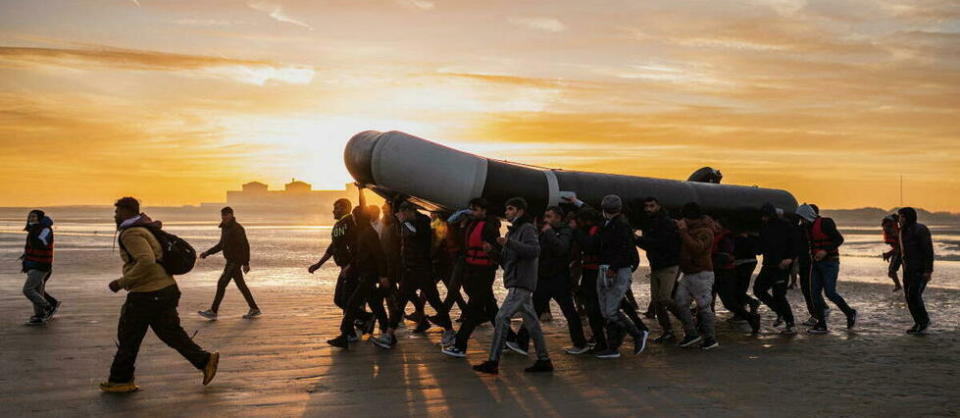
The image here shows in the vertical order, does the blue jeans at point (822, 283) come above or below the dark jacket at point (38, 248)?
below

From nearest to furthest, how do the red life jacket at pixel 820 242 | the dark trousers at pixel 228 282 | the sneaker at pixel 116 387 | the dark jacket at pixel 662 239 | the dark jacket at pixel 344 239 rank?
the sneaker at pixel 116 387 → the dark jacket at pixel 662 239 → the dark jacket at pixel 344 239 → the red life jacket at pixel 820 242 → the dark trousers at pixel 228 282

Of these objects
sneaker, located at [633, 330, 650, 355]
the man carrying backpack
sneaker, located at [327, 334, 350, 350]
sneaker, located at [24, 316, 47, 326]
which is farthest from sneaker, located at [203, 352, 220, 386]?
sneaker, located at [24, 316, 47, 326]

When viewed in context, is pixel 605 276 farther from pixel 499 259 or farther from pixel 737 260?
pixel 737 260

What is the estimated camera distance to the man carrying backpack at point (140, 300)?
272 inches

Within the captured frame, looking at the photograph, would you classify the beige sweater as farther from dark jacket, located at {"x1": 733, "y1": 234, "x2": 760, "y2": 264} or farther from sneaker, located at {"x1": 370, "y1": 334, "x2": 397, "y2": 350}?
dark jacket, located at {"x1": 733, "y1": 234, "x2": 760, "y2": 264}

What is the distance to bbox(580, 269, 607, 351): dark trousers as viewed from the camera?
8.96 meters

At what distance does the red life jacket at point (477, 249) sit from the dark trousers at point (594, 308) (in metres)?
1.23

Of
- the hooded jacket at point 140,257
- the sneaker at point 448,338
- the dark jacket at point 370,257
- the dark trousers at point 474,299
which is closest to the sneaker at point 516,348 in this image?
the dark trousers at point 474,299

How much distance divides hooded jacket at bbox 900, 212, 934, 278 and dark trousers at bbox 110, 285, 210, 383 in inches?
344

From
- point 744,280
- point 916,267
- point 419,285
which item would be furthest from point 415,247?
point 916,267

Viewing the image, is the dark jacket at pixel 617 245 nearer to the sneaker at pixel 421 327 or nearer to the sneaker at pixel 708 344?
the sneaker at pixel 708 344

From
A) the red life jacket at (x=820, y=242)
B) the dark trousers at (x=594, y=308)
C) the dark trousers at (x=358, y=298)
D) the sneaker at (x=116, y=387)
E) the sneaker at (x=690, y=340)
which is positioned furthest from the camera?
the red life jacket at (x=820, y=242)

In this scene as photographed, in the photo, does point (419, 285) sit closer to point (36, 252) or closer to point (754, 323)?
point (754, 323)

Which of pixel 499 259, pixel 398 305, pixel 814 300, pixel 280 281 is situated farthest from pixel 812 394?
pixel 280 281
